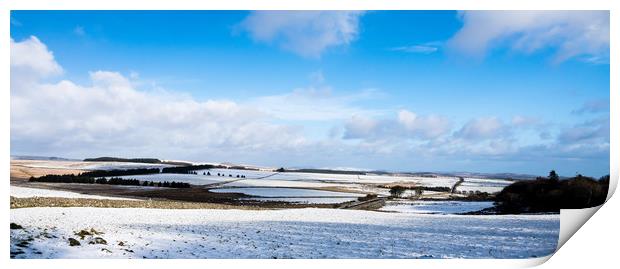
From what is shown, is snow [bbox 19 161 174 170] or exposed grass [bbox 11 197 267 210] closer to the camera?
exposed grass [bbox 11 197 267 210]

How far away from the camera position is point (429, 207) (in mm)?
9711

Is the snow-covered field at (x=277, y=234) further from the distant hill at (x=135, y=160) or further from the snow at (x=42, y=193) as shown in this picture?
the distant hill at (x=135, y=160)

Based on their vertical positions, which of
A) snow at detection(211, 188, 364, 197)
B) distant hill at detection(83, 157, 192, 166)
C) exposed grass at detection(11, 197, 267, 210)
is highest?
distant hill at detection(83, 157, 192, 166)

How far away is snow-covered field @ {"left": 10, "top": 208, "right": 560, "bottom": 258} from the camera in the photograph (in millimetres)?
7652

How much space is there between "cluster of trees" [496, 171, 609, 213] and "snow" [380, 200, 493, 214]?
2.07 ft

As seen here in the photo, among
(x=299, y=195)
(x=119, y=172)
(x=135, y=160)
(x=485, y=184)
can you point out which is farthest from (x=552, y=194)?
(x=119, y=172)

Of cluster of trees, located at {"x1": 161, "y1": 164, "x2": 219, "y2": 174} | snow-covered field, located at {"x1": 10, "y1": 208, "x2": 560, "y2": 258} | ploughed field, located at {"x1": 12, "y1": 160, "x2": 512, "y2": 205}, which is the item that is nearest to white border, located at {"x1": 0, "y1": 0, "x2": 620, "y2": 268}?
snow-covered field, located at {"x1": 10, "y1": 208, "x2": 560, "y2": 258}

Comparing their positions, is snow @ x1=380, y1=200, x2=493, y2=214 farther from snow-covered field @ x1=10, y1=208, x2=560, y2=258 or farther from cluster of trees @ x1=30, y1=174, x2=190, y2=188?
cluster of trees @ x1=30, y1=174, x2=190, y2=188
